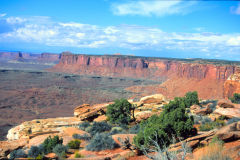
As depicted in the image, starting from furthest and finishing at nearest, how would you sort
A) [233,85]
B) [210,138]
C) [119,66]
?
[119,66], [233,85], [210,138]

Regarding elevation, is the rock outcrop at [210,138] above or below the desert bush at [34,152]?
above

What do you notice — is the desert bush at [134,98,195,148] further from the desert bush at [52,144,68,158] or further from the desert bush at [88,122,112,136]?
the desert bush at [88,122,112,136]

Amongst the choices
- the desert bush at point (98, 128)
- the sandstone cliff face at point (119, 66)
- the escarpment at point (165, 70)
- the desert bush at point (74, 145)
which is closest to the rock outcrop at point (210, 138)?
the desert bush at point (74, 145)

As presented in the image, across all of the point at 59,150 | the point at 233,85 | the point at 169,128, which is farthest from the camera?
the point at 233,85

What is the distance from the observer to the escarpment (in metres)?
61.2

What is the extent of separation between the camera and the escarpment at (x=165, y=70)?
61237 millimetres

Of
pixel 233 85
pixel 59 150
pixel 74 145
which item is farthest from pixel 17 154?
pixel 233 85

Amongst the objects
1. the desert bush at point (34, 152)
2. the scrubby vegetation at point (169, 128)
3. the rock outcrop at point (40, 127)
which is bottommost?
the rock outcrop at point (40, 127)

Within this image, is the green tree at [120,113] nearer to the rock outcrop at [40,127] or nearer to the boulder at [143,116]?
the boulder at [143,116]

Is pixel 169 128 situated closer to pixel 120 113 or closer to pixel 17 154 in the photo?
pixel 17 154

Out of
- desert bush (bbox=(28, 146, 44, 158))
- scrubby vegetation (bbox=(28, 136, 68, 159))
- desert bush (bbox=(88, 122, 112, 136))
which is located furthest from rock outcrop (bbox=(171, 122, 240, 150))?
desert bush (bbox=(88, 122, 112, 136))

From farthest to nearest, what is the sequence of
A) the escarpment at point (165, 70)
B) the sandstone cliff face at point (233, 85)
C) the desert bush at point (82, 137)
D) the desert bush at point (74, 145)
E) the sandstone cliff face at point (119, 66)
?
the sandstone cliff face at point (119, 66) → the escarpment at point (165, 70) → the sandstone cliff face at point (233, 85) → the desert bush at point (82, 137) → the desert bush at point (74, 145)

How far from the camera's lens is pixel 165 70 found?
110500 mm

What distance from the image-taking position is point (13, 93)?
200ft
